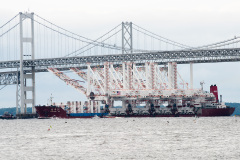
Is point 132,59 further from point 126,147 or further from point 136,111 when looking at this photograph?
→ point 126,147

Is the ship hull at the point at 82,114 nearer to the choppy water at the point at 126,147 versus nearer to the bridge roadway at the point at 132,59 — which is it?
the bridge roadway at the point at 132,59

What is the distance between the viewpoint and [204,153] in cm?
5178

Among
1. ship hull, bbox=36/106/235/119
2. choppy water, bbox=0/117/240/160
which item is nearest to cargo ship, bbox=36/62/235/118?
ship hull, bbox=36/106/235/119

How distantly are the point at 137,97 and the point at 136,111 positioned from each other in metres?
6.17

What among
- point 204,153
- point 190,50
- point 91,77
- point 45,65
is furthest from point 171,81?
point 204,153

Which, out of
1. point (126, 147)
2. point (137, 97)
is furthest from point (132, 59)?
point (126, 147)

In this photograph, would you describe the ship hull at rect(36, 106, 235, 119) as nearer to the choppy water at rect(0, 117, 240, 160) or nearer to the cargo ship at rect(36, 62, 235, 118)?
the cargo ship at rect(36, 62, 235, 118)

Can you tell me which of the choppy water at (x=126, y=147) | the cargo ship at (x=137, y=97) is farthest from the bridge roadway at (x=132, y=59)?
the choppy water at (x=126, y=147)

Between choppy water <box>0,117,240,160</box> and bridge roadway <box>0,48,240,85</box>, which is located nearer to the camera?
choppy water <box>0,117,240,160</box>

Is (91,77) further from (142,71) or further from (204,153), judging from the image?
(204,153)

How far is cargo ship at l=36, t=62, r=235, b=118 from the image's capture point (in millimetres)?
158500

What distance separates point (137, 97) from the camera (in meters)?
160

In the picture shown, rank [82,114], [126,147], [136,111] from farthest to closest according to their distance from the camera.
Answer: [136,111]
[82,114]
[126,147]

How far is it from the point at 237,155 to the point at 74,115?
4396 inches
